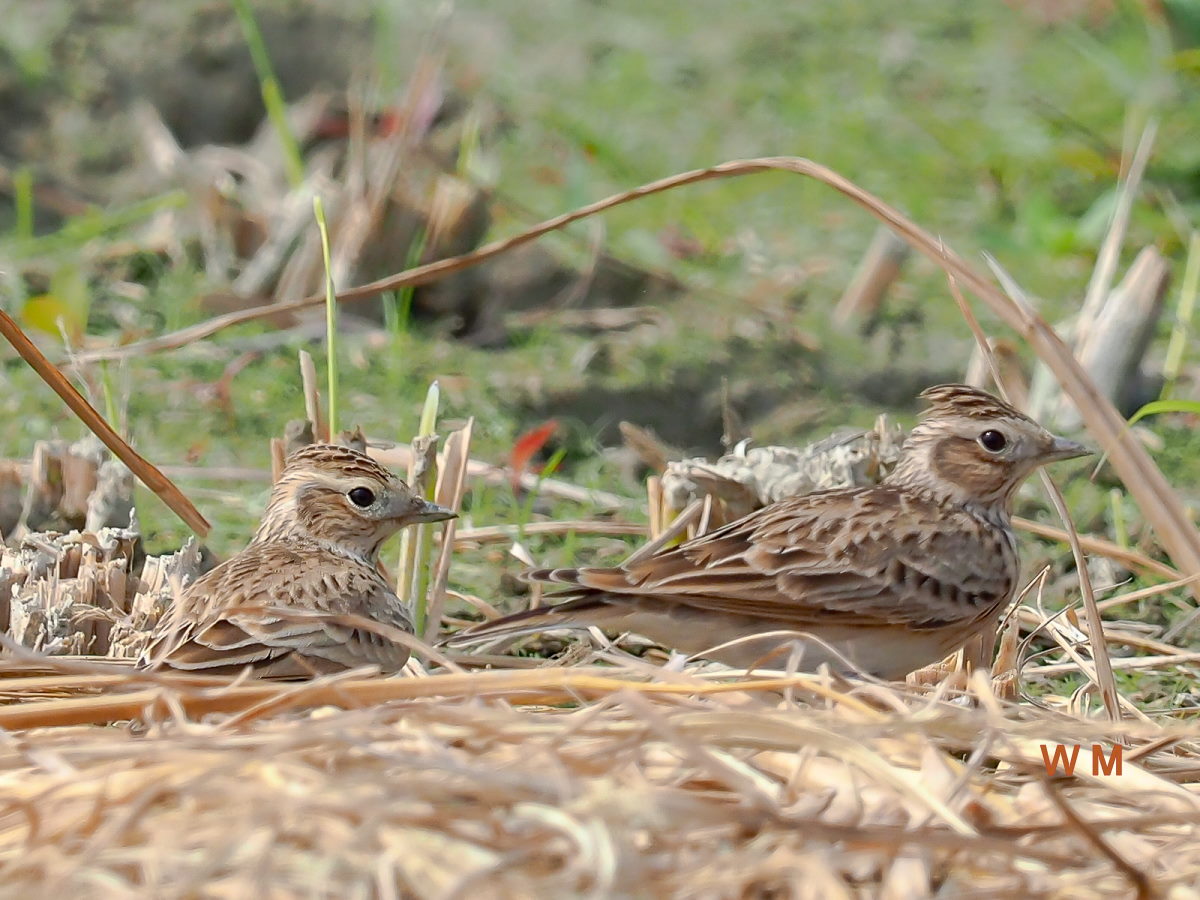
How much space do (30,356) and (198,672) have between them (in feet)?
3.24

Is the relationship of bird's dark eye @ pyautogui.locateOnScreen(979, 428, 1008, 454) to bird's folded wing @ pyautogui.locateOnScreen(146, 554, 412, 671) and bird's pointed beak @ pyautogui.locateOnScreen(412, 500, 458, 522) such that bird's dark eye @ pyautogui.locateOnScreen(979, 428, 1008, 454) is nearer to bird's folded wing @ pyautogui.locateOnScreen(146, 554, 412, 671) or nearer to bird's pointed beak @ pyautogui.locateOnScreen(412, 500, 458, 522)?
bird's pointed beak @ pyautogui.locateOnScreen(412, 500, 458, 522)

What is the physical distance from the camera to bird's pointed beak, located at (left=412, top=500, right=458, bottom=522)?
4.48 m

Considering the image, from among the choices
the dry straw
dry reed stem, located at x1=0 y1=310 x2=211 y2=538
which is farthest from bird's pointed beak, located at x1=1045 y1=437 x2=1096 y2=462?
dry reed stem, located at x1=0 y1=310 x2=211 y2=538

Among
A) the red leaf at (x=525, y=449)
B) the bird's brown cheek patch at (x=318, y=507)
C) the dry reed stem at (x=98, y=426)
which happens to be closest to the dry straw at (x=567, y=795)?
the dry reed stem at (x=98, y=426)

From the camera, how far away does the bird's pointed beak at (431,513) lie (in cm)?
448

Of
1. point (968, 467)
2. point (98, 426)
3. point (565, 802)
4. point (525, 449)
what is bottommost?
point (565, 802)

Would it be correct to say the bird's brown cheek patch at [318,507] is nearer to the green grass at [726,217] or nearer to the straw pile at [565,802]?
the green grass at [726,217]

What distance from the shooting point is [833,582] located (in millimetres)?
4562

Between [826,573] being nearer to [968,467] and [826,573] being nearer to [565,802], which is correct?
[968,467]

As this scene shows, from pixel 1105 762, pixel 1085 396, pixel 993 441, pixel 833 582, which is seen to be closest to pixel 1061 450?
pixel 993 441

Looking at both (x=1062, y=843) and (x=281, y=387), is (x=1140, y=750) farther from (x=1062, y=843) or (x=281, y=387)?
(x=281, y=387)

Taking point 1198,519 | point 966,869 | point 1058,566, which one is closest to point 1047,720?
point 966,869

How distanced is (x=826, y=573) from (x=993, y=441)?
0.69 meters

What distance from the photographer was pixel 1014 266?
855cm
